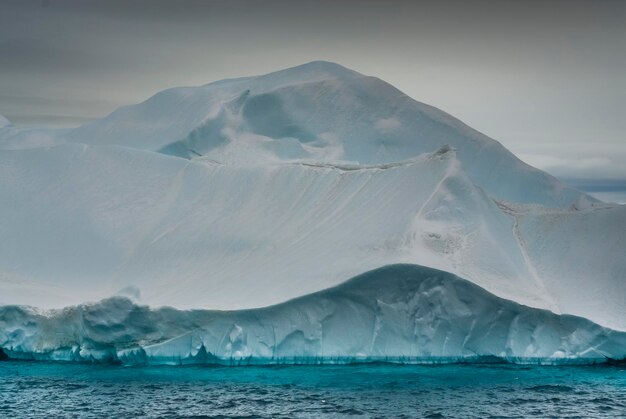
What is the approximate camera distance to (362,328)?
23.8 m

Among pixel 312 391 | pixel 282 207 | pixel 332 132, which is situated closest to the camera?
pixel 312 391

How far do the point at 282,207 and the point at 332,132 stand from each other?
5.01m

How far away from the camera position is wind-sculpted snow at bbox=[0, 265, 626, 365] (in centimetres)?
2348

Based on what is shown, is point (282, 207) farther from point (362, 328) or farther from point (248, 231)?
point (362, 328)

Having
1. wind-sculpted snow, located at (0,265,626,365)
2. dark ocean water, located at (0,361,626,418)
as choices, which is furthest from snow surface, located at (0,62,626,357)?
dark ocean water, located at (0,361,626,418)

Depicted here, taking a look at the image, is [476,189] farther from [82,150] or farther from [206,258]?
[82,150]

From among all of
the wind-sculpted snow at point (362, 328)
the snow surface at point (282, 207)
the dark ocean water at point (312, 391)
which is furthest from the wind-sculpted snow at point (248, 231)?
the dark ocean water at point (312, 391)

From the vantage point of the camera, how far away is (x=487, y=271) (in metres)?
24.2

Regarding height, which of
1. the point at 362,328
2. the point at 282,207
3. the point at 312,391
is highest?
the point at 282,207

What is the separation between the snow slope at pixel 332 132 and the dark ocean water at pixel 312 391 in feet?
27.4

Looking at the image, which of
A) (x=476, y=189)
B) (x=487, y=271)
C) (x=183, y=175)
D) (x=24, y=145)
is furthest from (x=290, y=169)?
(x=24, y=145)

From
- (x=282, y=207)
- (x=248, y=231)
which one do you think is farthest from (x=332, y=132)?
(x=248, y=231)

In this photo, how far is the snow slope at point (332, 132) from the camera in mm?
31250

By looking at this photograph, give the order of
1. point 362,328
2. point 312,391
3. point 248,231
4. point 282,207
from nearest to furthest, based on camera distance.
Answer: point 312,391 → point 362,328 → point 248,231 → point 282,207
